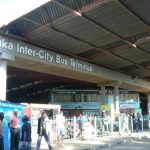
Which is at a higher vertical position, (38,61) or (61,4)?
(61,4)

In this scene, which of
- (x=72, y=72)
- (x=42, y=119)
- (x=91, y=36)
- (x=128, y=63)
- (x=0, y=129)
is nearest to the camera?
(x=0, y=129)

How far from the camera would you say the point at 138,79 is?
115ft

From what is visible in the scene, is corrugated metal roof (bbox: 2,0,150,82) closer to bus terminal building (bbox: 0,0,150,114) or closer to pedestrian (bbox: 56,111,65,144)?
bus terminal building (bbox: 0,0,150,114)

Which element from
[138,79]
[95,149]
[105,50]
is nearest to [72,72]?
[105,50]

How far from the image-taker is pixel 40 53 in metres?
20.6

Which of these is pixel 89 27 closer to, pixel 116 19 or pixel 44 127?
pixel 116 19

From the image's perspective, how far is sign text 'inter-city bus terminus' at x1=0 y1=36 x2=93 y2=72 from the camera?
18.3m

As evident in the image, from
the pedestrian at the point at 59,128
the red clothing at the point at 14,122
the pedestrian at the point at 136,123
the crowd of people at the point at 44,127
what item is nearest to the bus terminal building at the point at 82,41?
the pedestrian at the point at 136,123

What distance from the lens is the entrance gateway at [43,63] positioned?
18375mm

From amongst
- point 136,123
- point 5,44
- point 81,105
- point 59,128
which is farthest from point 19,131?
point 81,105

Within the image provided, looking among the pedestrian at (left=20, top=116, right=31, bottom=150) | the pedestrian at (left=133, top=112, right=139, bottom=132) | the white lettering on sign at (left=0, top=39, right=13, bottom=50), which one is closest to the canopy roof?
the white lettering on sign at (left=0, top=39, right=13, bottom=50)

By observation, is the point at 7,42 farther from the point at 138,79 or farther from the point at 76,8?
the point at 138,79

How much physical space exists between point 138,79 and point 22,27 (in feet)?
64.4

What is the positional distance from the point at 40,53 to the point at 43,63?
731 millimetres
